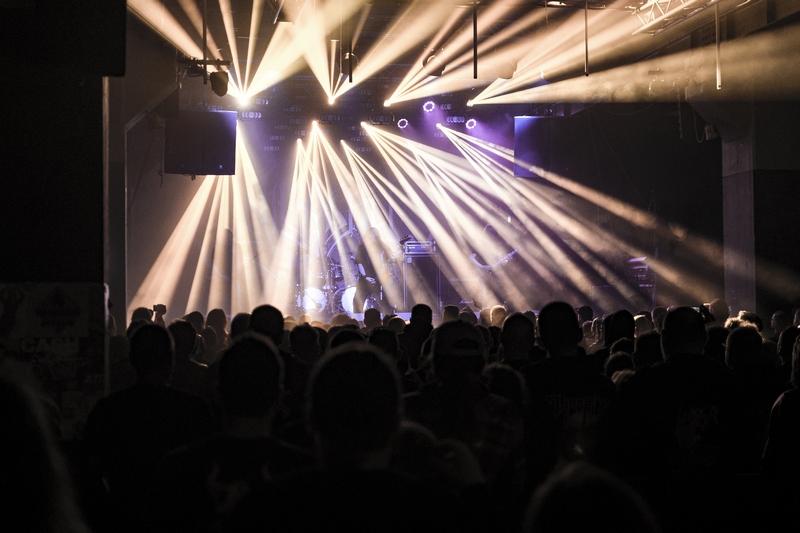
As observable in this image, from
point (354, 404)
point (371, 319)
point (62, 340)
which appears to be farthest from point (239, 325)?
point (354, 404)

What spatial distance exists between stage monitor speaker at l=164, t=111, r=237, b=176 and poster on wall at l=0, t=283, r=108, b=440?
9.55 meters

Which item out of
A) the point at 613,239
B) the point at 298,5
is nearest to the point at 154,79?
the point at 298,5

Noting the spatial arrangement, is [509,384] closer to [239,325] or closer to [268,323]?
[268,323]

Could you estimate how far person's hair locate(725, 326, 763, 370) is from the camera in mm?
4855

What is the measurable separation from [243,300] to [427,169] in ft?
21.1

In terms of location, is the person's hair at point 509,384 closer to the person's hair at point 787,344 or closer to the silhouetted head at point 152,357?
the silhouetted head at point 152,357

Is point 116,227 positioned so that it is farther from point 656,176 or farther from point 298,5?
point 656,176

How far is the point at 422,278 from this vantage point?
811 inches

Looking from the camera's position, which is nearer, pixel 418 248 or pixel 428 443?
pixel 428 443

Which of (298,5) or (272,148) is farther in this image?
(272,148)

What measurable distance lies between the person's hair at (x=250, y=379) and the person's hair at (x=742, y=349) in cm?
335

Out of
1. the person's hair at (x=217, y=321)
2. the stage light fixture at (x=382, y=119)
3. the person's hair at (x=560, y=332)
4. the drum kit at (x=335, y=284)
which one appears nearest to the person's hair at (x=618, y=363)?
the person's hair at (x=560, y=332)

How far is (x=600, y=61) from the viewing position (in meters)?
15.2

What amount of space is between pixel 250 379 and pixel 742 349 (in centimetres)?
351
